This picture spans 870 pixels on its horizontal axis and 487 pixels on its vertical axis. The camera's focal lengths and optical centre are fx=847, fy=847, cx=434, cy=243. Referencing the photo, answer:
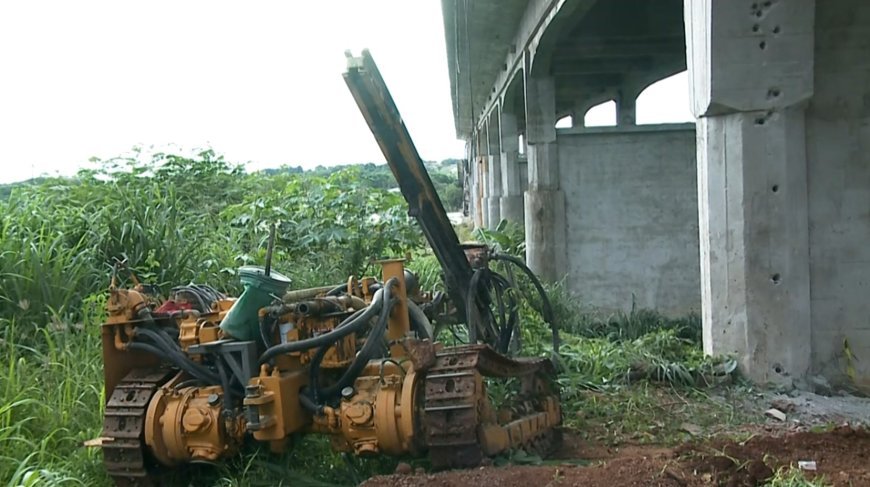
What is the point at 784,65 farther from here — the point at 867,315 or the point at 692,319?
the point at 692,319

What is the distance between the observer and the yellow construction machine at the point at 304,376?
3.95 meters

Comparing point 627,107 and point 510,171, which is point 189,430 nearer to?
point 627,107

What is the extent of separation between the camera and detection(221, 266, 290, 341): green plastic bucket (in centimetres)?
419

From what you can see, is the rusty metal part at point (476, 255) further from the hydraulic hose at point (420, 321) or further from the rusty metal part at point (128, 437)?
the rusty metal part at point (128, 437)

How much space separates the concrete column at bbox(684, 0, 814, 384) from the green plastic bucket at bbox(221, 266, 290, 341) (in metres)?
3.94

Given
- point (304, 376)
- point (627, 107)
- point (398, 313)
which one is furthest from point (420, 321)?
point (627, 107)

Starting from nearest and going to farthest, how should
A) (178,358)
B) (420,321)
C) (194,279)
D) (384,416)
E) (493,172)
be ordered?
(384,416) → (178,358) → (420,321) → (194,279) → (493,172)

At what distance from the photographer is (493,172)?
24.6 m

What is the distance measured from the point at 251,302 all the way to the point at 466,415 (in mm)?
1221

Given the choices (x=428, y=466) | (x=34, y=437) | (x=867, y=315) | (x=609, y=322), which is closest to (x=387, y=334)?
(x=428, y=466)

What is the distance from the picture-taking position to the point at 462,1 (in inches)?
528

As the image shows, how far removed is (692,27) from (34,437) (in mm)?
5750

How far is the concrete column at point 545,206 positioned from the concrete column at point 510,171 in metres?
5.13

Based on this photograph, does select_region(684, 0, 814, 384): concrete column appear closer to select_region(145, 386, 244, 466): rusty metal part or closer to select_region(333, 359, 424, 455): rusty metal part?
select_region(333, 359, 424, 455): rusty metal part
